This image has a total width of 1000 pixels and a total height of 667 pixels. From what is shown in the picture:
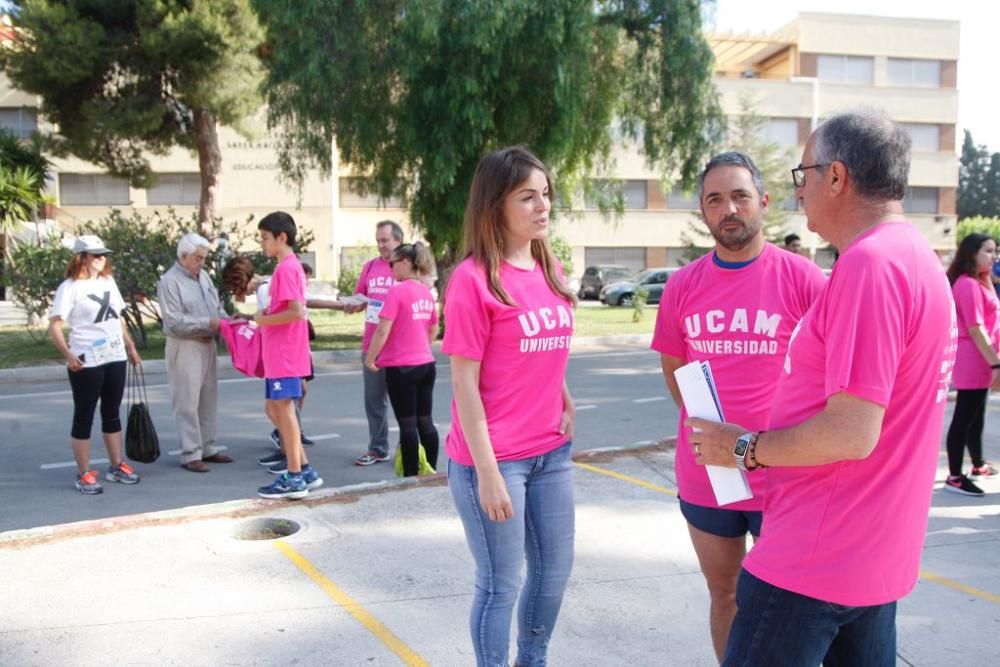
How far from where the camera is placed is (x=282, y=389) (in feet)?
19.0

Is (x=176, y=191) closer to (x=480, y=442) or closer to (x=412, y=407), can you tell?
(x=412, y=407)

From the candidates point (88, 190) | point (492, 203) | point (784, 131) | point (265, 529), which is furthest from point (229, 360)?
point (784, 131)

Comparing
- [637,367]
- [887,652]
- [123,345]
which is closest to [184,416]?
[123,345]

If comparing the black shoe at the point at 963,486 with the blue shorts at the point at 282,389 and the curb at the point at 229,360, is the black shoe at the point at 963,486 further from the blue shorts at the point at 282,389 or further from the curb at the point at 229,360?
the curb at the point at 229,360

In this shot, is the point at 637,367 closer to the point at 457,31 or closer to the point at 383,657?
the point at 457,31

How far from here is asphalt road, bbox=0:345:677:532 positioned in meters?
6.23

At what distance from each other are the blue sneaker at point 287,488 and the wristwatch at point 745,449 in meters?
3.98

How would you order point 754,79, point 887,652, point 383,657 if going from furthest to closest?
point 754,79, point 383,657, point 887,652

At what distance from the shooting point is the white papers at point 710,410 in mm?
2258

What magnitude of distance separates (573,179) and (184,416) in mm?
14181

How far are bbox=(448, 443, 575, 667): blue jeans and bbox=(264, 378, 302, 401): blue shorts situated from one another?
3.05 metres

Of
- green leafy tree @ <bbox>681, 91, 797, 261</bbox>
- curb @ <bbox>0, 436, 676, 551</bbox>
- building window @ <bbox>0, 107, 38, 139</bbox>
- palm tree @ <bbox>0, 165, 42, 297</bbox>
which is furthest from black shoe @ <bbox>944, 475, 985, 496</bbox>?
building window @ <bbox>0, 107, 38, 139</bbox>

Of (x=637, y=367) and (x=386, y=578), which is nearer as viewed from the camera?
(x=386, y=578)

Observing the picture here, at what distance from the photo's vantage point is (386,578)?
4.23 meters
